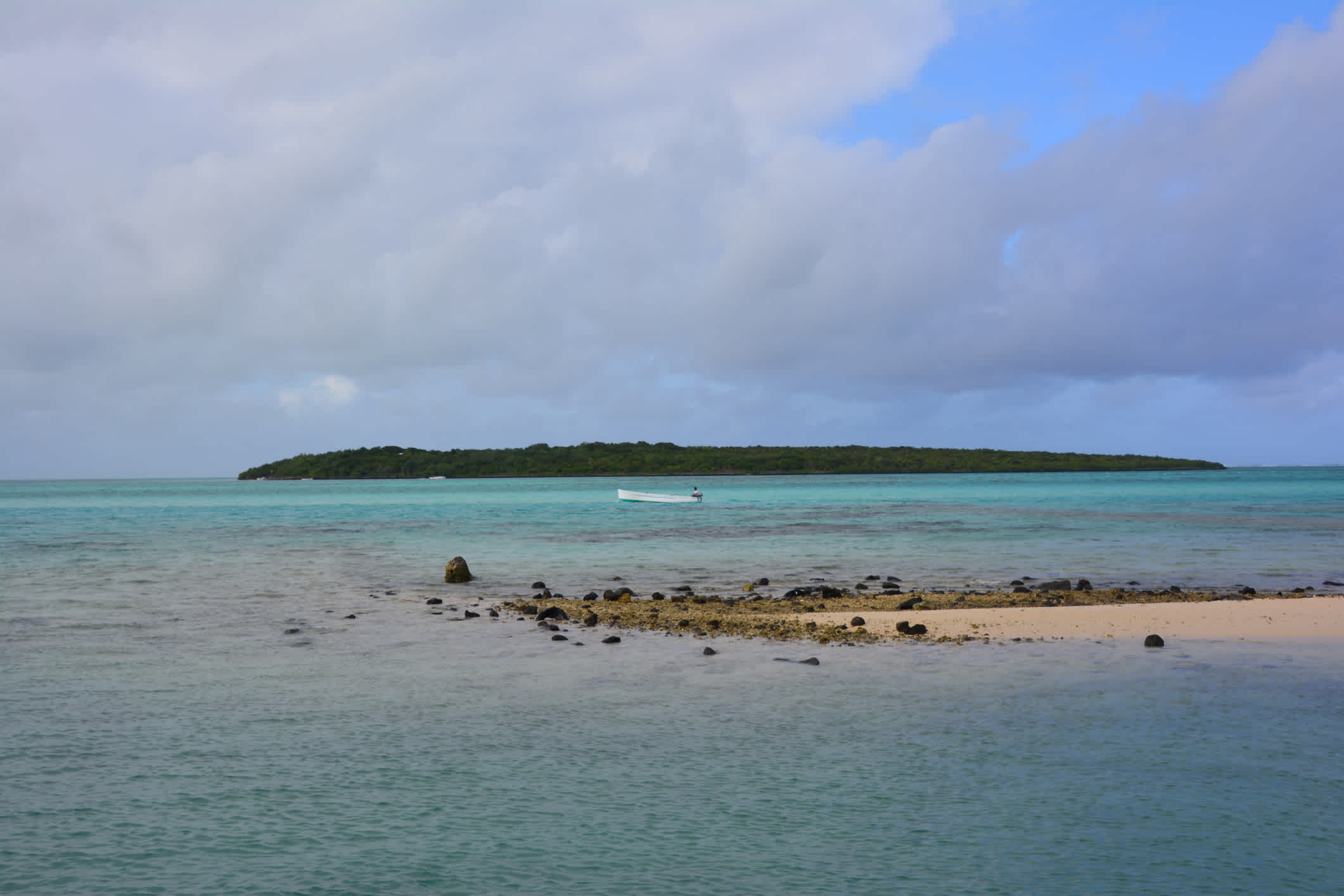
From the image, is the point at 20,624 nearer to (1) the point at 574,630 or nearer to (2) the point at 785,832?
(1) the point at 574,630

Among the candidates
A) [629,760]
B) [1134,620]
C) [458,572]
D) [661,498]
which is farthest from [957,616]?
[661,498]

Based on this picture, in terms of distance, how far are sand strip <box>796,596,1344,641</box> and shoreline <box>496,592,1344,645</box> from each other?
2 cm

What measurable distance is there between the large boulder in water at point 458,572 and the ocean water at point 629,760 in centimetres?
522

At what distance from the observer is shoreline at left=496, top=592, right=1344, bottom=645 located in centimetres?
1686

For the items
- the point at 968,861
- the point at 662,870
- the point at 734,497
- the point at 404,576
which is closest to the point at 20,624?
the point at 404,576

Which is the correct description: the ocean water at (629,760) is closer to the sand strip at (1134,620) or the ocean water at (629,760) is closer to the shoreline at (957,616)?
the shoreline at (957,616)

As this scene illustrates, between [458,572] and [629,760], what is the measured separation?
1972 centimetres

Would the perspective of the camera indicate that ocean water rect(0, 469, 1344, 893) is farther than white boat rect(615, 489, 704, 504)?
No

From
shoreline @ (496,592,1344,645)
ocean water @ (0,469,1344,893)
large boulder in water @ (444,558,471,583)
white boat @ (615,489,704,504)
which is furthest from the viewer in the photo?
white boat @ (615,489,704,504)

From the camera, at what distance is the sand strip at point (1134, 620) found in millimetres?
16906

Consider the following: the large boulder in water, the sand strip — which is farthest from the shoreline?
the large boulder in water

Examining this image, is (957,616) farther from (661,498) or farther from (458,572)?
(661,498)

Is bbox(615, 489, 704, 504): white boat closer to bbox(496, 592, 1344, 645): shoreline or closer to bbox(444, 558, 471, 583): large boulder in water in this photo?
bbox(444, 558, 471, 583): large boulder in water

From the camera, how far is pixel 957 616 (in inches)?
741
